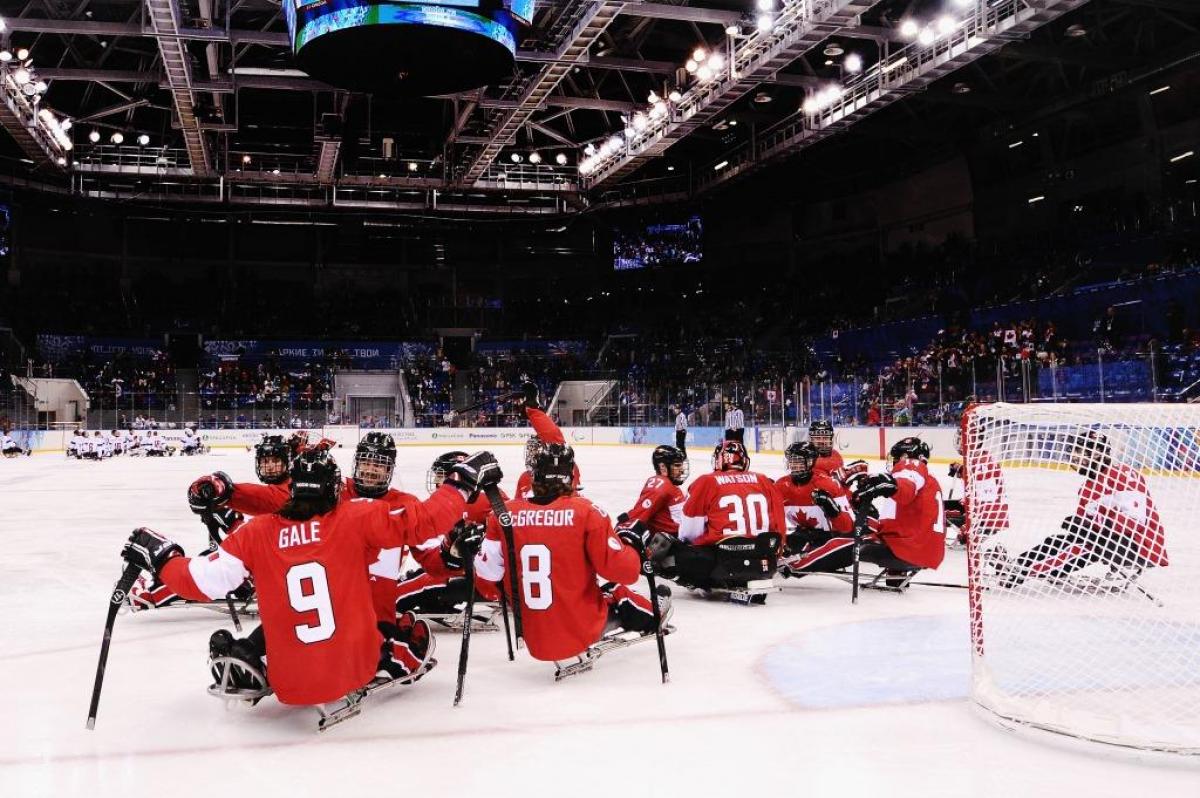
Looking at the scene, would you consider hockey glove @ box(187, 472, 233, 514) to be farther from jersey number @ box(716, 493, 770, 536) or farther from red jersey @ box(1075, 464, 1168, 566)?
red jersey @ box(1075, 464, 1168, 566)

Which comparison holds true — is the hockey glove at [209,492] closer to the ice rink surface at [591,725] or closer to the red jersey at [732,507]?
the ice rink surface at [591,725]

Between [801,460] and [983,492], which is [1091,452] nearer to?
[983,492]

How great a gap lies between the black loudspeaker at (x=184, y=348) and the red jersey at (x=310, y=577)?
3340cm

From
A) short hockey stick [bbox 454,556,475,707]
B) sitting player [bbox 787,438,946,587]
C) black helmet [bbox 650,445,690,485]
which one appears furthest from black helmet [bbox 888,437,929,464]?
short hockey stick [bbox 454,556,475,707]

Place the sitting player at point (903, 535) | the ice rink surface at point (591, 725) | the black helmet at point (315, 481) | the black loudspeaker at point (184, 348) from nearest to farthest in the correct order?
the ice rink surface at point (591, 725) → the black helmet at point (315, 481) → the sitting player at point (903, 535) → the black loudspeaker at point (184, 348)

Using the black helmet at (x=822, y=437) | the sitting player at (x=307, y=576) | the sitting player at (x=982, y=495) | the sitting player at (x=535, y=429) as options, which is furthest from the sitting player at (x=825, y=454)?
the sitting player at (x=307, y=576)

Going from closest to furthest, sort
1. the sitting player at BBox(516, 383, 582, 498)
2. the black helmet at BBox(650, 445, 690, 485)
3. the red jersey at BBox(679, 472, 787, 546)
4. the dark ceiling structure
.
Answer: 1. the sitting player at BBox(516, 383, 582, 498)
2. the red jersey at BBox(679, 472, 787, 546)
3. the black helmet at BBox(650, 445, 690, 485)
4. the dark ceiling structure

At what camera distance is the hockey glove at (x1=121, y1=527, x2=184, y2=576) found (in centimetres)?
340

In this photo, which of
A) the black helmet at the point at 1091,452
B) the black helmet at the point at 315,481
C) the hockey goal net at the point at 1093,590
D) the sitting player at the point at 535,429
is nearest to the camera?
the black helmet at the point at 315,481

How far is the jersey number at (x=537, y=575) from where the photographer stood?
384 centimetres

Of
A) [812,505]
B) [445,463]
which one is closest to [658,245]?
[812,505]

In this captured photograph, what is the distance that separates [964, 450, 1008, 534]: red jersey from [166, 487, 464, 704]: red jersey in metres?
2.08

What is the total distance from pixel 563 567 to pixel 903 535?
2.82 m

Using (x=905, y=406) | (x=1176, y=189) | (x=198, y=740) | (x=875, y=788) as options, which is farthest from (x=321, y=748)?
(x=1176, y=189)
